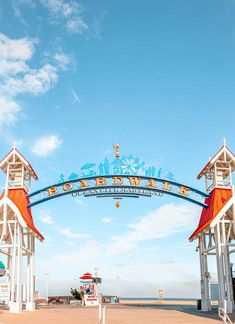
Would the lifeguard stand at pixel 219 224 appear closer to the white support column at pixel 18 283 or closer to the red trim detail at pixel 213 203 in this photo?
the red trim detail at pixel 213 203

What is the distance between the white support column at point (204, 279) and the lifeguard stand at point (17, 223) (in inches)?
479

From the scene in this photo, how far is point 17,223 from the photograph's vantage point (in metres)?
29.2

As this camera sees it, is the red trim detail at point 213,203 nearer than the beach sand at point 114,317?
No

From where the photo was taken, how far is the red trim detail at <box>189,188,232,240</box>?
97.1ft

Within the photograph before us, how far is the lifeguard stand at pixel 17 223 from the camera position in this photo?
1118 inches

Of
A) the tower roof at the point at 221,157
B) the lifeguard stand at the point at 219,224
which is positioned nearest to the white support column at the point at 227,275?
the lifeguard stand at the point at 219,224

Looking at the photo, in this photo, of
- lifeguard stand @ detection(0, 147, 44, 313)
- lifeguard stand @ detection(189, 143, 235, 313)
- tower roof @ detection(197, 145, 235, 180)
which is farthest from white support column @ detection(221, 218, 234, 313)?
lifeguard stand @ detection(0, 147, 44, 313)

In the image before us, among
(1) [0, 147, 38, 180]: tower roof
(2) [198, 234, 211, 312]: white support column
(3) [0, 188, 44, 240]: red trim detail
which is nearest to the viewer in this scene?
(2) [198, 234, 211, 312]: white support column

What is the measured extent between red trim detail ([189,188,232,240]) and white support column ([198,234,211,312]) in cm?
88

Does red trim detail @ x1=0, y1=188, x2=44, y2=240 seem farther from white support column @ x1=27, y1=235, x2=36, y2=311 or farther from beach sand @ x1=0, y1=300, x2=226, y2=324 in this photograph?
beach sand @ x1=0, y1=300, x2=226, y2=324

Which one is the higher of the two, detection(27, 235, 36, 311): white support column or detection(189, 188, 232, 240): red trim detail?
detection(189, 188, 232, 240): red trim detail

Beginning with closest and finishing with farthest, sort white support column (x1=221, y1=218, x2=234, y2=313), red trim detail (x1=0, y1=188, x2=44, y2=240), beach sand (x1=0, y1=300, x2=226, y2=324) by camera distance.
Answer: beach sand (x1=0, y1=300, x2=226, y2=324) < white support column (x1=221, y1=218, x2=234, y2=313) < red trim detail (x1=0, y1=188, x2=44, y2=240)

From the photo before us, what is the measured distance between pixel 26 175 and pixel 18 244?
22.9 ft

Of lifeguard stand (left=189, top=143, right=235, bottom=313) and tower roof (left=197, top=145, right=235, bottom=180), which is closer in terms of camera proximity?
lifeguard stand (left=189, top=143, right=235, bottom=313)
